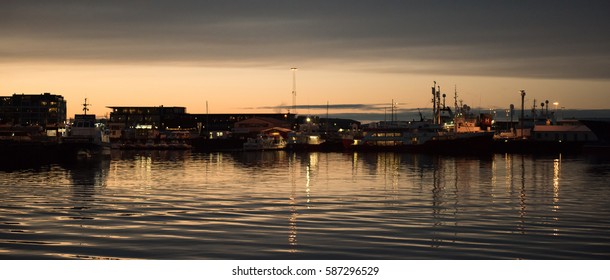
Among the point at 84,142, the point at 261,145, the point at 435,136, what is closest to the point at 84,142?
the point at 84,142

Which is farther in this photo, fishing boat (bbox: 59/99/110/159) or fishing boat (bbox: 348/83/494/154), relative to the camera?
fishing boat (bbox: 348/83/494/154)

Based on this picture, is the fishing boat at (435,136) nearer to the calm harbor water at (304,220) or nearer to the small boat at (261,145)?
the small boat at (261,145)

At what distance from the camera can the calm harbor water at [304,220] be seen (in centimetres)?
2133

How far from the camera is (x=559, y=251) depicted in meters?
21.3

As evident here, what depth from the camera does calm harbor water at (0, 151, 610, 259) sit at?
840 inches

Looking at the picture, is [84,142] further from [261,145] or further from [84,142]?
[261,145]

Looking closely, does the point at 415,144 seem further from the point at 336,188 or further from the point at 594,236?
the point at 594,236

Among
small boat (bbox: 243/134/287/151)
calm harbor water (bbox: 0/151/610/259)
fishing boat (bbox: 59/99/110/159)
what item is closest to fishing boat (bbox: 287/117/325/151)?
small boat (bbox: 243/134/287/151)

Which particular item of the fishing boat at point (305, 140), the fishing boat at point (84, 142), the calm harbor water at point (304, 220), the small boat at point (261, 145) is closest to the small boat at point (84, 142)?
the fishing boat at point (84, 142)

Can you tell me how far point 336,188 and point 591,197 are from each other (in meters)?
13.9

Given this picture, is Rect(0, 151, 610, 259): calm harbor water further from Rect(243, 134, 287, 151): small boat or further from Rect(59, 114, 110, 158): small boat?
Rect(243, 134, 287, 151): small boat

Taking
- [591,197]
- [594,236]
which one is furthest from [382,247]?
[591,197]

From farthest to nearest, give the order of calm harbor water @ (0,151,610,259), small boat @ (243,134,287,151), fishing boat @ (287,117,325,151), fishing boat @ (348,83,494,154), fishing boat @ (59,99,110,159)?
fishing boat @ (287,117,325,151), small boat @ (243,134,287,151), fishing boat @ (348,83,494,154), fishing boat @ (59,99,110,159), calm harbor water @ (0,151,610,259)

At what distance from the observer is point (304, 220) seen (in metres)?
28.5
